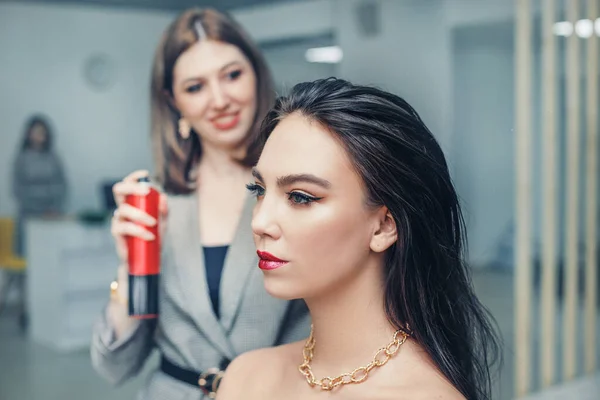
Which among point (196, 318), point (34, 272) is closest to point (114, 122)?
point (34, 272)

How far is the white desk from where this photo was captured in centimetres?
360

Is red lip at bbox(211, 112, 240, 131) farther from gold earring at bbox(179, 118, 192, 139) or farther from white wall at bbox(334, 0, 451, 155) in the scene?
white wall at bbox(334, 0, 451, 155)

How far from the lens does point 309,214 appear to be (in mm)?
920

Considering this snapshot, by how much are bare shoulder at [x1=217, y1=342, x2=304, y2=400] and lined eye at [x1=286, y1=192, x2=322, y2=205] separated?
11.5 inches

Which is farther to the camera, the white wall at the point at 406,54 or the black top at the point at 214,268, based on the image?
the black top at the point at 214,268

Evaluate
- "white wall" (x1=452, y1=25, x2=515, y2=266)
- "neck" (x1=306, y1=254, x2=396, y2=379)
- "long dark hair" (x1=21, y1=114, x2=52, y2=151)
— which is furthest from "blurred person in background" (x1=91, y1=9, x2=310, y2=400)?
"long dark hair" (x1=21, y1=114, x2=52, y2=151)

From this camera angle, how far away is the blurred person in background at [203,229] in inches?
53.5

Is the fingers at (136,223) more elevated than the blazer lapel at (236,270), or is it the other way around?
the fingers at (136,223)

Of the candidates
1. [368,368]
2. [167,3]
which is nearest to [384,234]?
[368,368]

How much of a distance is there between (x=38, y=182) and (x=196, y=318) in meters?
2.25

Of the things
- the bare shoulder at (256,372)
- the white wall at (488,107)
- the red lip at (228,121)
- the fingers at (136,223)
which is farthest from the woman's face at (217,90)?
the white wall at (488,107)

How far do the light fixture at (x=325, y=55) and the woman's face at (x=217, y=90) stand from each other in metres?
0.16

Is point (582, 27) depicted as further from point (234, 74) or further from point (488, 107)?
point (234, 74)

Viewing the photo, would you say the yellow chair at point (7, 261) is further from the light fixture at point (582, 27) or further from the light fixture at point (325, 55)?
the light fixture at point (582, 27)
